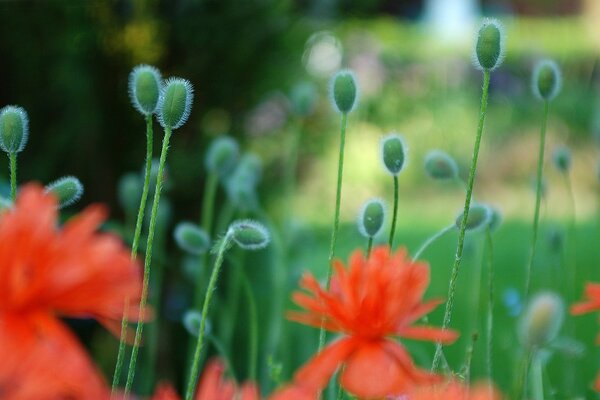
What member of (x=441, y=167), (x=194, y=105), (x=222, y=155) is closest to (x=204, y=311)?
(x=441, y=167)

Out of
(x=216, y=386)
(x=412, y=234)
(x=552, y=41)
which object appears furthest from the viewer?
(x=552, y=41)

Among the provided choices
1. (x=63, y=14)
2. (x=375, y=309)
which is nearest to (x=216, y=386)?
(x=375, y=309)

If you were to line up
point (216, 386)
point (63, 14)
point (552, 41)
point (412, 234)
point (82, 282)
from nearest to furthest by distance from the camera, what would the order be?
point (82, 282) < point (216, 386) < point (63, 14) < point (412, 234) < point (552, 41)

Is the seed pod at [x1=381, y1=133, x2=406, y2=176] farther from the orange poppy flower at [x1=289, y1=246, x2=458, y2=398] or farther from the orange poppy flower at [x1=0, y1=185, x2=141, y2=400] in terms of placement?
the orange poppy flower at [x1=0, y1=185, x2=141, y2=400]

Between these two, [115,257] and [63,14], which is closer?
[115,257]

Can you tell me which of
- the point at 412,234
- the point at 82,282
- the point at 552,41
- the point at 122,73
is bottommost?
the point at 412,234

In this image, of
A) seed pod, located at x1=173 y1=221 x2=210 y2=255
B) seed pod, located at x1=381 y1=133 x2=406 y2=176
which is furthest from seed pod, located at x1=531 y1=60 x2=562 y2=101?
seed pod, located at x1=173 y1=221 x2=210 y2=255

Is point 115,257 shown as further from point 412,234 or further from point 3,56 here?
point 412,234
